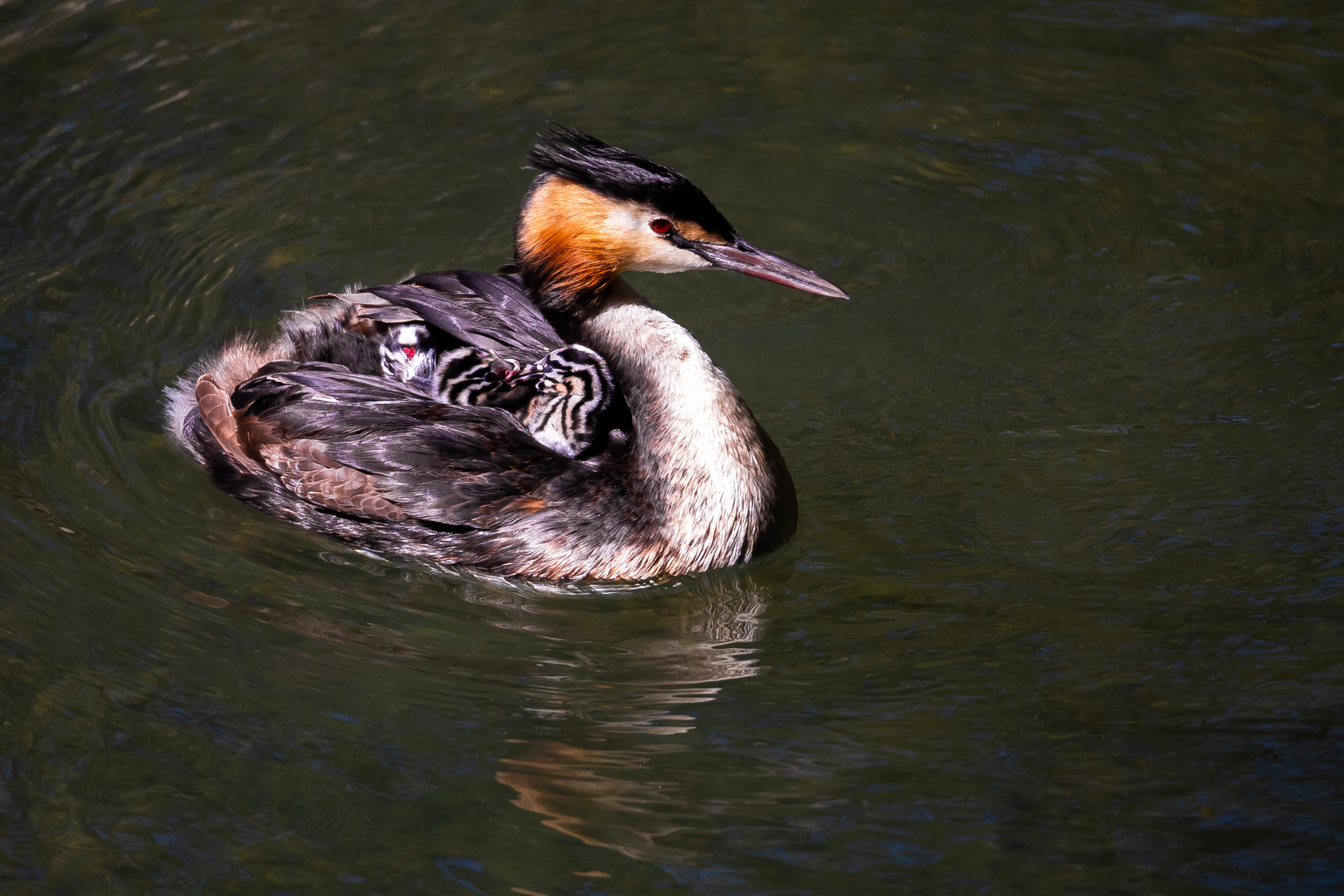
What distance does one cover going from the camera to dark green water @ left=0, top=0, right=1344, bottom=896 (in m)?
3.74

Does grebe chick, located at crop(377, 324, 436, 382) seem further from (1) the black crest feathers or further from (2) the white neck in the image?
(1) the black crest feathers

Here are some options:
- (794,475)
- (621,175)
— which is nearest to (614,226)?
(621,175)

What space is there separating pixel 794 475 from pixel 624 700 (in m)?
1.34

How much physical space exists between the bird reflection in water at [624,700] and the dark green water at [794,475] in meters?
0.01

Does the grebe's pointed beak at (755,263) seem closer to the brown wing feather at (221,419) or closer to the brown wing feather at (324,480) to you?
the brown wing feather at (324,480)

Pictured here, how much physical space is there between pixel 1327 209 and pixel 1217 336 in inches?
42.6

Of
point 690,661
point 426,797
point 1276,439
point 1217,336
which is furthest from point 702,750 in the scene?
point 1217,336

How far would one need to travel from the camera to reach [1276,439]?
5.08 metres

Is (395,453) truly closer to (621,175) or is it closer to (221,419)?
(221,419)

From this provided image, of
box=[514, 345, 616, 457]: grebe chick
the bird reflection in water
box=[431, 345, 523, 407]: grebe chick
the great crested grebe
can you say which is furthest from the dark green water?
box=[431, 345, 523, 407]: grebe chick

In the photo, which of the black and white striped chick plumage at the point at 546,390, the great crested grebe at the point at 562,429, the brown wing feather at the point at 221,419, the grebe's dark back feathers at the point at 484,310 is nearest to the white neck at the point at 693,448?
the great crested grebe at the point at 562,429

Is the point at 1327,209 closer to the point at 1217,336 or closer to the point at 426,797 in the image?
the point at 1217,336

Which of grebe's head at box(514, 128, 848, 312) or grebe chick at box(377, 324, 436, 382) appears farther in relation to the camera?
grebe chick at box(377, 324, 436, 382)

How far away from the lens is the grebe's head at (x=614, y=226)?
4.68 metres
